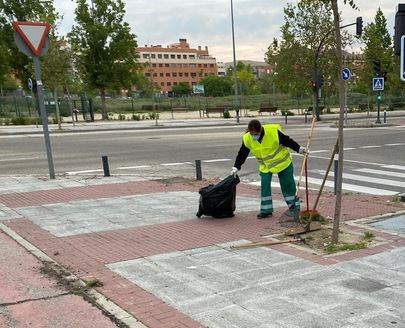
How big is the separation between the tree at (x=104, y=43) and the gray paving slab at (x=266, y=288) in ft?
122

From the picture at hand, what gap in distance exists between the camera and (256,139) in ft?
24.0

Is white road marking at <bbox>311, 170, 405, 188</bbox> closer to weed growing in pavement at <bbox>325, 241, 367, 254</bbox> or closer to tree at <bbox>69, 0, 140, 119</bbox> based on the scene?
weed growing in pavement at <bbox>325, 241, 367, 254</bbox>

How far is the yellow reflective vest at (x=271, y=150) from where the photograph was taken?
287 inches

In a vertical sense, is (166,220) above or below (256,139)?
below

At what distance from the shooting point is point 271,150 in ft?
24.0

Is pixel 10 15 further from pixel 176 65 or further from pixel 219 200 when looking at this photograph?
pixel 176 65

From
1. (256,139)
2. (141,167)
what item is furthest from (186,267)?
(141,167)

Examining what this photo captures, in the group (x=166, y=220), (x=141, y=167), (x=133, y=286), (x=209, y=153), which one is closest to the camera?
(x=133, y=286)

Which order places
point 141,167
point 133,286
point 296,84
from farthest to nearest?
point 296,84 → point 141,167 → point 133,286

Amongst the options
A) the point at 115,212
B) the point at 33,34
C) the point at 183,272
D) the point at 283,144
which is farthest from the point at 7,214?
the point at 283,144

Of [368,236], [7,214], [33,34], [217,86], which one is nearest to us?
[368,236]

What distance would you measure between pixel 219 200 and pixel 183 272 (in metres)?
2.39

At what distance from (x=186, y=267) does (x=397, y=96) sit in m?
62.8

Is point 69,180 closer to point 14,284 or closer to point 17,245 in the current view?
point 17,245
